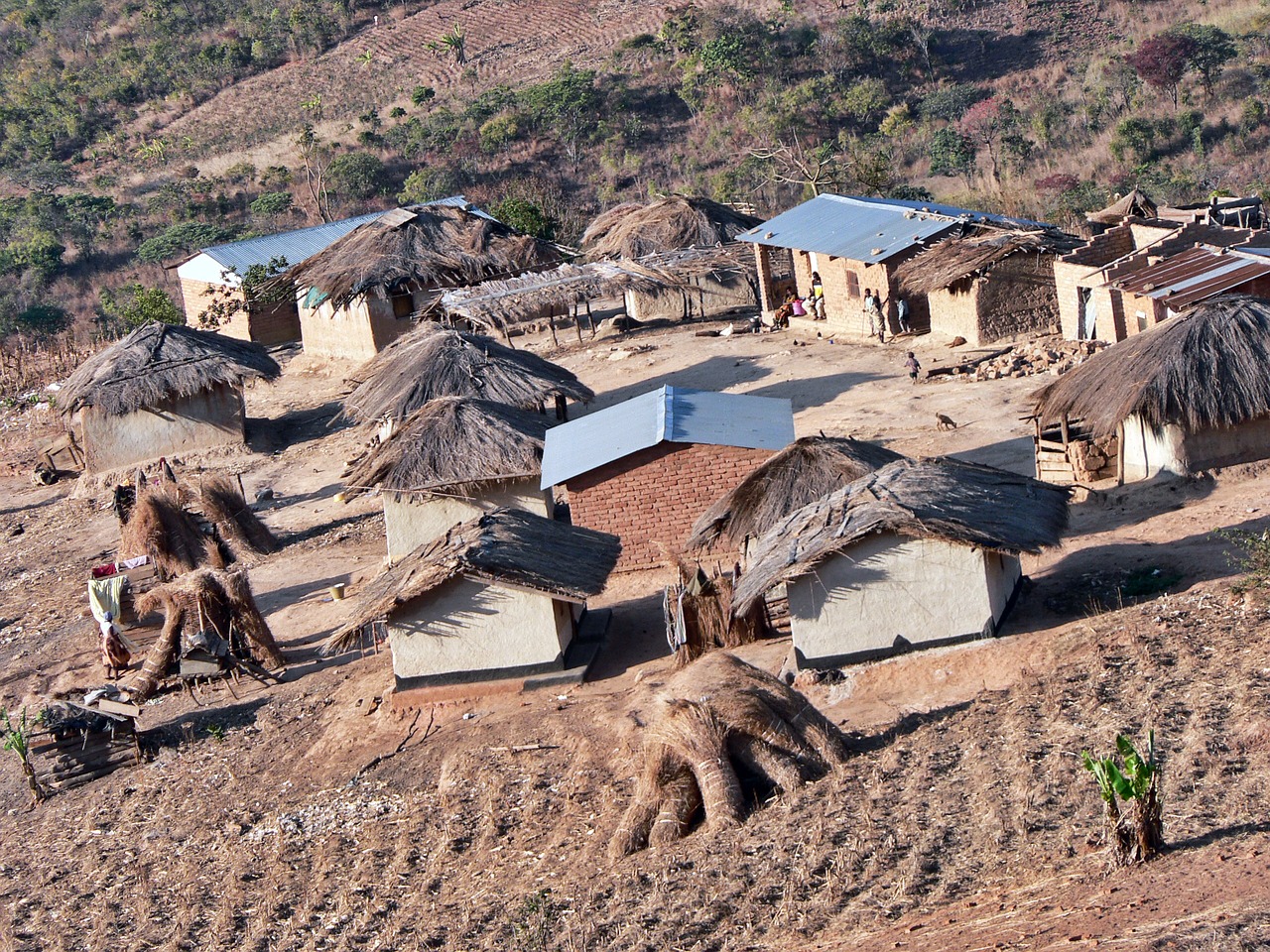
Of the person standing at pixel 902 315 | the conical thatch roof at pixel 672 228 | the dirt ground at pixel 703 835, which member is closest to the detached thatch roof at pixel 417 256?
the conical thatch roof at pixel 672 228

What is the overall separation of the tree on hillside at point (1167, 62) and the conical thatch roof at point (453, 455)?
29283 millimetres

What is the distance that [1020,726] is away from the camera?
1146 cm

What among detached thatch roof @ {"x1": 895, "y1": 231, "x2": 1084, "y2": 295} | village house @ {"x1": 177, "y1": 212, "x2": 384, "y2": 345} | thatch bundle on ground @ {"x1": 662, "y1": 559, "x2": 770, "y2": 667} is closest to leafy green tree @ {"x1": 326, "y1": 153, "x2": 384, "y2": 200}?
village house @ {"x1": 177, "y1": 212, "x2": 384, "y2": 345}

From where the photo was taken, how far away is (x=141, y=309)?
3538 centimetres

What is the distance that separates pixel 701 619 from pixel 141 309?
24.6 metres

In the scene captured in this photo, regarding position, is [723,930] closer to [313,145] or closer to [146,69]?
[313,145]

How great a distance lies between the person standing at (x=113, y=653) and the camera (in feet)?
58.2

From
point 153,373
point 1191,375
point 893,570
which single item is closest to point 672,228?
point 153,373

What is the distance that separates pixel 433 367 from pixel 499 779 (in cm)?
1089

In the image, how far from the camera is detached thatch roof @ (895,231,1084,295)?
23.7 m

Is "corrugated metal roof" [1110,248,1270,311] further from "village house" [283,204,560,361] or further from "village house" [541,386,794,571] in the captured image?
"village house" [283,204,560,361]

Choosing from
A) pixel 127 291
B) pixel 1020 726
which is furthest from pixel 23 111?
pixel 1020 726

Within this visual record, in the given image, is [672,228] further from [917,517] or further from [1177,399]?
[917,517]

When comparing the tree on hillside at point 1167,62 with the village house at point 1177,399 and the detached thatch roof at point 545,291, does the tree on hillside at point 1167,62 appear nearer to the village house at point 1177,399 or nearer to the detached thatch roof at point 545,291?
the detached thatch roof at point 545,291
